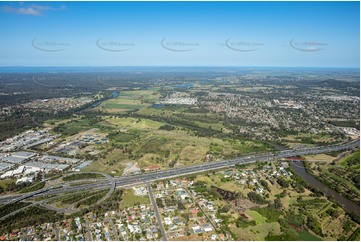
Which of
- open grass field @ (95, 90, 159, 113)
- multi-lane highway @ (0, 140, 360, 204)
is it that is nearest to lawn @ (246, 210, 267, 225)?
multi-lane highway @ (0, 140, 360, 204)

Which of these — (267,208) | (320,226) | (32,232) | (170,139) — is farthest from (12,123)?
(320,226)

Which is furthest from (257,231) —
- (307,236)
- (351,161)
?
(351,161)

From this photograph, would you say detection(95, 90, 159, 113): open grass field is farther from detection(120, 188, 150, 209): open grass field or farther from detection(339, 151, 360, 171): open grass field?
detection(339, 151, 360, 171): open grass field

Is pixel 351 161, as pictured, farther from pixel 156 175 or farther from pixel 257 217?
pixel 156 175

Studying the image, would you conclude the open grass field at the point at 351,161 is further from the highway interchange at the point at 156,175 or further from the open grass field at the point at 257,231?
the open grass field at the point at 257,231

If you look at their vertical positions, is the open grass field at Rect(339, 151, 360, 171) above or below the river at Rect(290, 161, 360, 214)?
above
